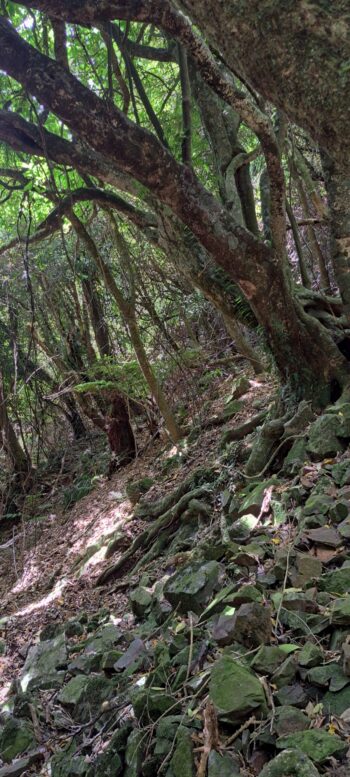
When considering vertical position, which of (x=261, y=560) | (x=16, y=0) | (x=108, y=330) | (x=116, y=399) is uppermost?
(x=16, y=0)

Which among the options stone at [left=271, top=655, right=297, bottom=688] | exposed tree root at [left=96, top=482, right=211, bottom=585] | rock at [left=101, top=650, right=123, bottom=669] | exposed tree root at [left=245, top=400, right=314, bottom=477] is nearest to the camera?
stone at [left=271, top=655, right=297, bottom=688]

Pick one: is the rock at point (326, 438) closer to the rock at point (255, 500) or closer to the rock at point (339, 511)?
the rock at point (255, 500)

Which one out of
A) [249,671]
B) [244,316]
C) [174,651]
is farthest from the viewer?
[244,316]

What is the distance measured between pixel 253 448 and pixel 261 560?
1636 mm

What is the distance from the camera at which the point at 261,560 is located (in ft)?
10.1

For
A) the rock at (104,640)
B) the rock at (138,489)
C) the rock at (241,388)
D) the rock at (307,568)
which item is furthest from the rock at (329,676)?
the rock at (241,388)

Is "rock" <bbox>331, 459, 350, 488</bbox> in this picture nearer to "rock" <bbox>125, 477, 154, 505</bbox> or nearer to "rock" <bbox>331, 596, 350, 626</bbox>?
"rock" <bbox>331, 596, 350, 626</bbox>

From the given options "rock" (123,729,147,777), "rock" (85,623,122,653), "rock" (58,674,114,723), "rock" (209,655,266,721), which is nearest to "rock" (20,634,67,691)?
"rock" (85,623,122,653)

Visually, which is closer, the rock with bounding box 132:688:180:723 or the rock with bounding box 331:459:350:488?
the rock with bounding box 132:688:180:723

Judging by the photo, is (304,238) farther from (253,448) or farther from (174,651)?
(174,651)

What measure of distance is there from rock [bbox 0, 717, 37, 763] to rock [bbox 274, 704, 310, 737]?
1553 millimetres

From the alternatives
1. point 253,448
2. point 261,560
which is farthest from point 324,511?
point 253,448

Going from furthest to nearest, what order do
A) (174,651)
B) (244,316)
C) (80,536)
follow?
1. (80,536)
2. (244,316)
3. (174,651)

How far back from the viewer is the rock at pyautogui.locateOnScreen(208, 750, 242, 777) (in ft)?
6.10
